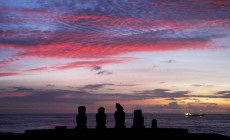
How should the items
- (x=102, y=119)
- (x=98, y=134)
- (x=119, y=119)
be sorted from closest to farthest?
(x=98, y=134) → (x=102, y=119) → (x=119, y=119)

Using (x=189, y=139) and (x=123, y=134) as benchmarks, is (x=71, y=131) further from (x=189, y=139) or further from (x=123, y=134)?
(x=189, y=139)

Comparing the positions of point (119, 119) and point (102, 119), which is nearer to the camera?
point (102, 119)

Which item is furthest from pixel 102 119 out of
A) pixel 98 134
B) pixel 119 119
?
pixel 98 134

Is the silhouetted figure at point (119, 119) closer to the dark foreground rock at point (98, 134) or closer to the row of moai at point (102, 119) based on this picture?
the row of moai at point (102, 119)

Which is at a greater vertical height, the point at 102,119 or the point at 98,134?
the point at 102,119

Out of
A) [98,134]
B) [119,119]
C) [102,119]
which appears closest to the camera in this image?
[98,134]

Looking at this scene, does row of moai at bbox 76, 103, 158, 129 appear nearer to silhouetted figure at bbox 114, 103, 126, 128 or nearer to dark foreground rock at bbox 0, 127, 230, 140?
silhouetted figure at bbox 114, 103, 126, 128

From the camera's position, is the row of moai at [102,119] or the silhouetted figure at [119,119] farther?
the silhouetted figure at [119,119]

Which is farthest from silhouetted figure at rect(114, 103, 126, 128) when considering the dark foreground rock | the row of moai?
the dark foreground rock

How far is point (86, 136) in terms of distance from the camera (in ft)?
62.2

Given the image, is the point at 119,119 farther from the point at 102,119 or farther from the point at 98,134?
the point at 98,134

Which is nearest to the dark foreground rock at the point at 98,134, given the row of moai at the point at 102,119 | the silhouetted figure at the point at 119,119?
the row of moai at the point at 102,119

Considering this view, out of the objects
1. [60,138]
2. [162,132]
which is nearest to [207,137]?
[162,132]

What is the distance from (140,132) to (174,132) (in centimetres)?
258
